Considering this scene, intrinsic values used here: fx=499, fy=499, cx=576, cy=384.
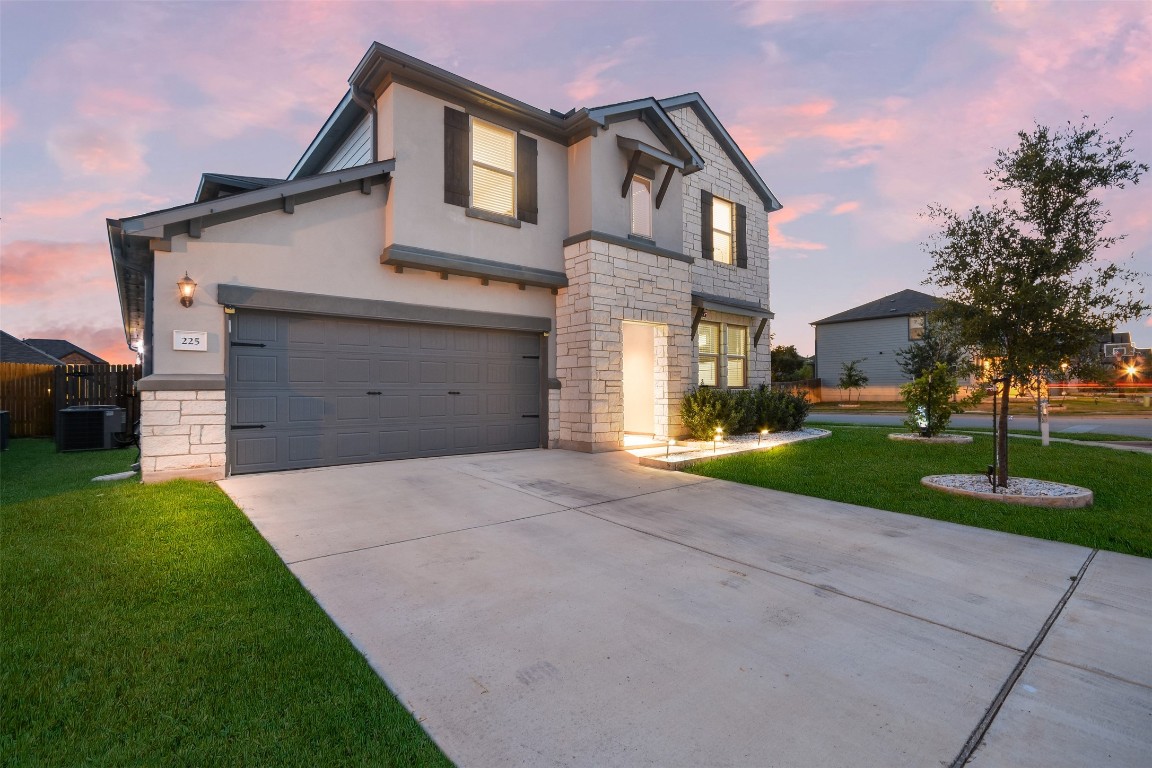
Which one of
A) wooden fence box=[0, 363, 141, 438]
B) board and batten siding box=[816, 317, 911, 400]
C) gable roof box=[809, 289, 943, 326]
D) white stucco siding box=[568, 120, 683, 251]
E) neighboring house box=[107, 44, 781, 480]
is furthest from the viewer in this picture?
board and batten siding box=[816, 317, 911, 400]

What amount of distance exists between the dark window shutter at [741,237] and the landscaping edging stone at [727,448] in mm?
4871

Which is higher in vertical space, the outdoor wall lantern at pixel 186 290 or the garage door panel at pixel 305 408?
the outdoor wall lantern at pixel 186 290

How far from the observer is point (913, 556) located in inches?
158

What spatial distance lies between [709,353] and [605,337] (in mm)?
4228

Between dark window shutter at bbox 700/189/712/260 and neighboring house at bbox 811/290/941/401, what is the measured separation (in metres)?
24.8

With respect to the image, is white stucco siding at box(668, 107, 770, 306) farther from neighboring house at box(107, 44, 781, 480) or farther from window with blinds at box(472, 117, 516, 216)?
window with blinds at box(472, 117, 516, 216)

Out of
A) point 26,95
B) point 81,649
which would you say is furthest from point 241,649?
point 26,95

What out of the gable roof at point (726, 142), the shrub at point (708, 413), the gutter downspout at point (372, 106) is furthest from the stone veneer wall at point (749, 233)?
the gutter downspout at point (372, 106)

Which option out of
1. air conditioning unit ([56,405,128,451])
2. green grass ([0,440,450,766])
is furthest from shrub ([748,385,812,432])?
air conditioning unit ([56,405,128,451])

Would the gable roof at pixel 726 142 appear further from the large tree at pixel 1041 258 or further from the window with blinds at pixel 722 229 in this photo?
the large tree at pixel 1041 258

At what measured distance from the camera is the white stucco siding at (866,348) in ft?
106

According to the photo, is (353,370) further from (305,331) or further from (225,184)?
(225,184)

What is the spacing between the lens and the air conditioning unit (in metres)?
10.0

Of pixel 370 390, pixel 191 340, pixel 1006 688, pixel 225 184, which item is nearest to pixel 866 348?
pixel 370 390
